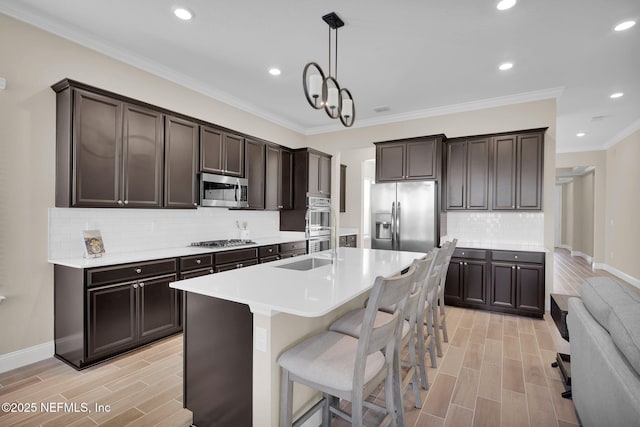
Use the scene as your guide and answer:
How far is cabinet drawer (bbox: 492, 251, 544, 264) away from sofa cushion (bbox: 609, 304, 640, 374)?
285 cm

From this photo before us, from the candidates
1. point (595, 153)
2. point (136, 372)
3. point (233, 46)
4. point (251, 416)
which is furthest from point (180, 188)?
point (595, 153)

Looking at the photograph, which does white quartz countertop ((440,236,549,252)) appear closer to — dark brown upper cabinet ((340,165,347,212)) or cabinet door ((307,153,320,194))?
cabinet door ((307,153,320,194))

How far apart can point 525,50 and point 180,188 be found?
4.09 meters

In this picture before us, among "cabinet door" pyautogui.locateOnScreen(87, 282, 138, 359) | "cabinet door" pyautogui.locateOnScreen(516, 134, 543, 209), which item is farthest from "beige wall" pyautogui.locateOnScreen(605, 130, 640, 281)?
"cabinet door" pyautogui.locateOnScreen(87, 282, 138, 359)

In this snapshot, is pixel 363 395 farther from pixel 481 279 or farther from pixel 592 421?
pixel 481 279

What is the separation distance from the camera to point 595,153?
750 centimetres

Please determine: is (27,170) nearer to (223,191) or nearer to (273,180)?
(223,191)

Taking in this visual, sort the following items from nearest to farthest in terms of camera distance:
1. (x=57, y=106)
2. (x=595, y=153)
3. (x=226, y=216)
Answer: (x=57, y=106)
(x=226, y=216)
(x=595, y=153)

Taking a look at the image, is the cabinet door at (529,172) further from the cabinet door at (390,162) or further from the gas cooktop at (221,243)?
the gas cooktop at (221,243)

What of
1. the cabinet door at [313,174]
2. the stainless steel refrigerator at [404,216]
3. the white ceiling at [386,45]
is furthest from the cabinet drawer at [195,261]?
the stainless steel refrigerator at [404,216]

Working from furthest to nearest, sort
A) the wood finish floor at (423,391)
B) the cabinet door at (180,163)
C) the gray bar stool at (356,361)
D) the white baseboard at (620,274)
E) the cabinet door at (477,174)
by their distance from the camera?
the white baseboard at (620,274)
the cabinet door at (477,174)
the cabinet door at (180,163)
the wood finish floor at (423,391)
the gray bar stool at (356,361)

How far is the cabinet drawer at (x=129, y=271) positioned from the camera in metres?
2.61

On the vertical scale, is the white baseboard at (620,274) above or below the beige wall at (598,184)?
below

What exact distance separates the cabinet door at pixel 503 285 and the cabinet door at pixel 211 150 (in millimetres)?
3953
